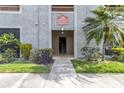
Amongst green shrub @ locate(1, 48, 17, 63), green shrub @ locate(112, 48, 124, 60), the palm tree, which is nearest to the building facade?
green shrub @ locate(112, 48, 124, 60)

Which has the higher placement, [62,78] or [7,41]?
[7,41]

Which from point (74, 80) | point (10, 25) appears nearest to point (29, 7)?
point (10, 25)

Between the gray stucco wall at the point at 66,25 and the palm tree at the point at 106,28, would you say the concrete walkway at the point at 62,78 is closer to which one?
the palm tree at the point at 106,28

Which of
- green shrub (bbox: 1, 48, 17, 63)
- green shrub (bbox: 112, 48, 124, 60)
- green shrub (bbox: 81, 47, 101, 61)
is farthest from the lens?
green shrub (bbox: 112, 48, 124, 60)

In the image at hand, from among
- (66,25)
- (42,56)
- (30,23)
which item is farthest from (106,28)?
(30,23)

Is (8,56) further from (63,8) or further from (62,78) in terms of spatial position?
(62,78)

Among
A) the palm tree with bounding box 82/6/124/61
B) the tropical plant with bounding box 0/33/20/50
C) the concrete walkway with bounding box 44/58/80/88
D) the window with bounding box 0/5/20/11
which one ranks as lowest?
the concrete walkway with bounding box 44/58/80/88

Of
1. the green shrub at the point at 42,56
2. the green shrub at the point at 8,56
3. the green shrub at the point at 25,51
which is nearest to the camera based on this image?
the green shrub at the point at 42,56

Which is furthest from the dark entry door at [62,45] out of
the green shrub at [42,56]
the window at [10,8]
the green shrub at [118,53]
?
the green shrub at [42,56]

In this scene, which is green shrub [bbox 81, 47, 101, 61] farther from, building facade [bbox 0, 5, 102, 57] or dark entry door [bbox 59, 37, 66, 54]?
dark entry door [bbox 59, 37, 66, 54]

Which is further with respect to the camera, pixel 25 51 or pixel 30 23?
pixel 30 23

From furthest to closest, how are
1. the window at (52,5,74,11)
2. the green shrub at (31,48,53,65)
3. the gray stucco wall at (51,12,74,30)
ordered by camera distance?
the window at (52,5,74,11) < the gray stucco wall at (51,12,74,30) < the green shrub at (31,48,53,65)

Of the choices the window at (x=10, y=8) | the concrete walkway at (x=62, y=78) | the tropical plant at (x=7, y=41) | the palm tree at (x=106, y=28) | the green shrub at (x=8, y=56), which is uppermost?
the window at (x=10, y=8)
